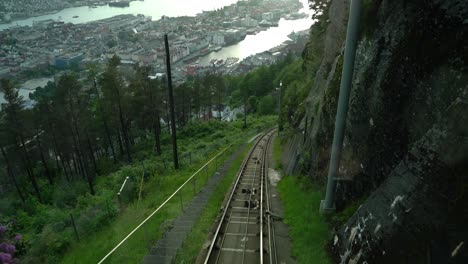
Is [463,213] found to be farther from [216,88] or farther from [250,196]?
[216,88]

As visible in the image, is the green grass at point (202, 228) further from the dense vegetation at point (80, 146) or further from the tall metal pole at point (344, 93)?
the dense vegetation at point (80, 146)

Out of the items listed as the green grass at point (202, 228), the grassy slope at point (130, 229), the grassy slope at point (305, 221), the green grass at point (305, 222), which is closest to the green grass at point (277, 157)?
the green grass at point (202, 228)

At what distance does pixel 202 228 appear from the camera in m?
10.7

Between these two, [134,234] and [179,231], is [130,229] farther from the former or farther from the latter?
[179,231]

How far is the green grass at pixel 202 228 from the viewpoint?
8.82 m

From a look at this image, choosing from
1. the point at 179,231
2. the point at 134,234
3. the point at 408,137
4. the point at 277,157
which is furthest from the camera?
the point at 277,157

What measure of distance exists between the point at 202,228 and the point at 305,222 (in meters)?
3.45

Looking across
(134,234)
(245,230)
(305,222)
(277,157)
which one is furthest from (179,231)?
(277,157)

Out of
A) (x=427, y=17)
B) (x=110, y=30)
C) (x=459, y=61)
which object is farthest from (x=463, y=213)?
(x=110, y=30)

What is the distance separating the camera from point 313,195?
422 inches

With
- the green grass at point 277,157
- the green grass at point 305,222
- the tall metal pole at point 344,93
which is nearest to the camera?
the tall metal pole at point 344,93

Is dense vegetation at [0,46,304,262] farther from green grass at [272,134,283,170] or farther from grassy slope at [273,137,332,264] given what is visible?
grassy slope at [273,137,332,264]

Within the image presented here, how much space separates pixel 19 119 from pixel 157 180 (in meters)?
17.2

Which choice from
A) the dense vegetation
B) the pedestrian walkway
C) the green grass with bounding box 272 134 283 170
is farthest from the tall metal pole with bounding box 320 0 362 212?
the green grass with bounding box 272 134 283 170
